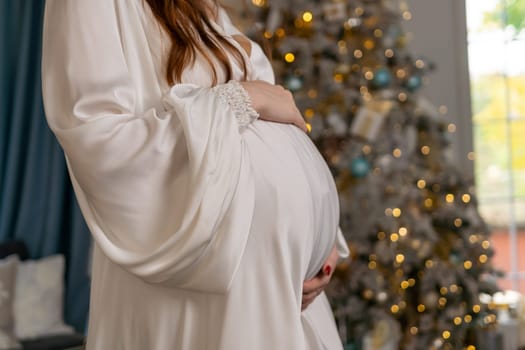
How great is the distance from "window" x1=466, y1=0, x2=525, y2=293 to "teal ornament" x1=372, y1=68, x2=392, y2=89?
4.61ft

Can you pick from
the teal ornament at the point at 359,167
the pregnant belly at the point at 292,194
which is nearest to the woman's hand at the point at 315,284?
the pregnant belly at the point at 292,194

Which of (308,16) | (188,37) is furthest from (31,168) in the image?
(188,37)

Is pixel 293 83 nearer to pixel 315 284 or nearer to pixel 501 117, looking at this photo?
pixel 501 117

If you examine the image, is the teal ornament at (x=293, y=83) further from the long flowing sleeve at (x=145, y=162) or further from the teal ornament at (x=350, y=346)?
the long flowing sleeve at (x=145, y=162)

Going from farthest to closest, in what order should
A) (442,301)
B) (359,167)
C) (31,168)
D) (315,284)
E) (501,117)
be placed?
(501,117)
(31,168)
(442,301)
(359,167)
(315,284)

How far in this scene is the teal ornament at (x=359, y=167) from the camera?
3.80m

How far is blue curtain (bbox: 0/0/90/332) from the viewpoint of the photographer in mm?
4195

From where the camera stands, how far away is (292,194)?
1523 millimetres

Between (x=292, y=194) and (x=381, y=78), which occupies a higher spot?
(x=292, y=194)

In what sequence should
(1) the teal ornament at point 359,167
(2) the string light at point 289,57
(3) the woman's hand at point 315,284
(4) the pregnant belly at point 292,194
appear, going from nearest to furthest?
(4) the pregnant belly at point 292,194 → (3) the woman's hand at point 315,284 → (1) the teal ornament at point 359,167 → (2) the string light at point 289,57

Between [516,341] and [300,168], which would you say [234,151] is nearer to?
[300,168]

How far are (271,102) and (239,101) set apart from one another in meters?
0.12

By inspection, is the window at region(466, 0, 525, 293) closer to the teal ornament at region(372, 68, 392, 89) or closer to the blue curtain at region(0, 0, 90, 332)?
the teal ornament at region(372, 68, 392, 89)

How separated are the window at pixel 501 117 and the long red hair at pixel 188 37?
153 inches
